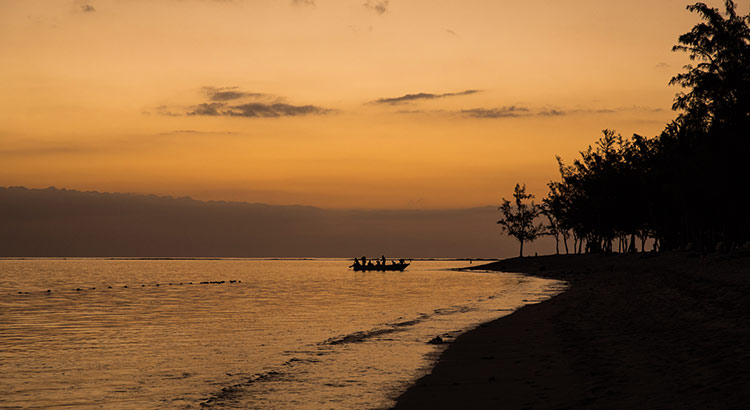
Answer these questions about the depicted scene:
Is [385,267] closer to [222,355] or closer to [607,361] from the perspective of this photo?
[222,355]

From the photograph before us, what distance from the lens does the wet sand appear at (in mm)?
12742

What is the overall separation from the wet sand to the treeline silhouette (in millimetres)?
21480

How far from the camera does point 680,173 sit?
69.2 meters

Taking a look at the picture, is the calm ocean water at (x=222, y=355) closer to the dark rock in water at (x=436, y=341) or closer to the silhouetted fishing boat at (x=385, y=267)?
the dark rock in water at (x=436, y=341)

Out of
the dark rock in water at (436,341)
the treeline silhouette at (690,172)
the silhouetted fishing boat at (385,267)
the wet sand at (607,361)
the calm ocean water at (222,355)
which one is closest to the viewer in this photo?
the wet sand at (607,361)

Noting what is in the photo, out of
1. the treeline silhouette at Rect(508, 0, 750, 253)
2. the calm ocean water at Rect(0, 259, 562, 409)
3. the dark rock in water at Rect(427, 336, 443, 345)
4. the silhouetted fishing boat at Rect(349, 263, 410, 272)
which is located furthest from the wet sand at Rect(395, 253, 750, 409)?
the silhouetted fishing boat at Rect(349, 263, 410, 272)

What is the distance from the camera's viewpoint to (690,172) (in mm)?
62312

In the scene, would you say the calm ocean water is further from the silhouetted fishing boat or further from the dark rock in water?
the silhouetted fishing boat

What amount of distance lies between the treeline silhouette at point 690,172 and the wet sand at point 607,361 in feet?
70.5

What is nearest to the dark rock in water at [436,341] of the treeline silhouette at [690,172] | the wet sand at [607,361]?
the wet sand at [607,361]

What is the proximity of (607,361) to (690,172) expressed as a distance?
171 feet

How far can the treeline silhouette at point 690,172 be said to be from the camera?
47.3 m

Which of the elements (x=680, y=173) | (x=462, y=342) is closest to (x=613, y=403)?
(x=462, y=342)

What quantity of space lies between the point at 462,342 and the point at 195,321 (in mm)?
19572
